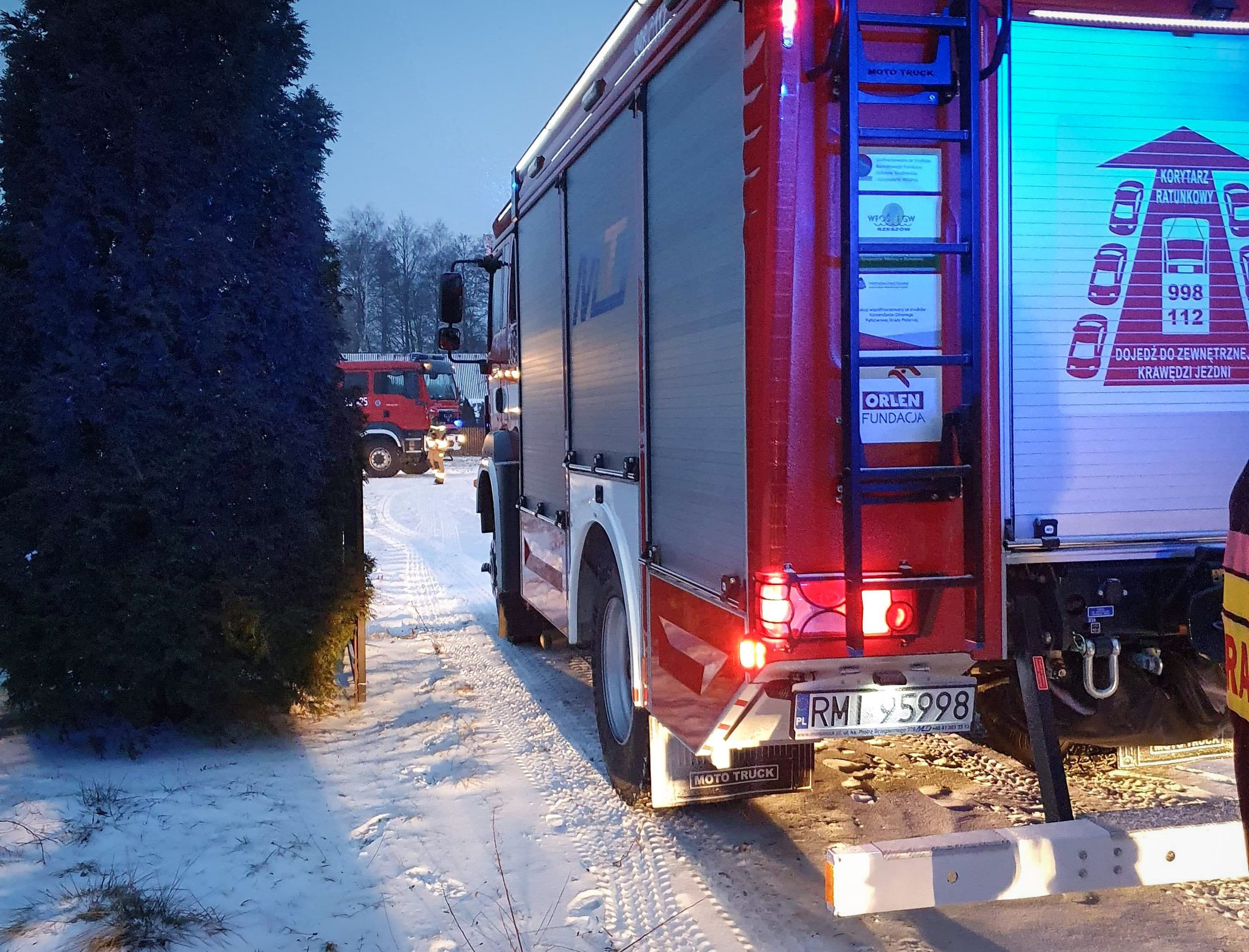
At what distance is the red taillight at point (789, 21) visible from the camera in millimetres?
2914

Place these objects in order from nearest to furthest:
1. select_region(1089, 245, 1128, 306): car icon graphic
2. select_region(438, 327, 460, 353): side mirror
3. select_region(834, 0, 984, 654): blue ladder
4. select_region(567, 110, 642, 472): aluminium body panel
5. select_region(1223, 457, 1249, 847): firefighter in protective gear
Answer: select_region(1223, 457, 1249, 847): firefighter in protective gear
select_region(834, 0, 984, 654): blue ladder
select_region(1089, 245, 1128, 306): car icon graphic
select_region(567, 110, 642, 472): aluminium body panel
select_region(438, 327, 460, 353): side mirror

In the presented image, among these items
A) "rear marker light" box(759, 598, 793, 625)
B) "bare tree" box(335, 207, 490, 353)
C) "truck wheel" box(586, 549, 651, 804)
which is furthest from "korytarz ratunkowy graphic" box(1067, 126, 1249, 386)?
"bare tree" box(335, 207, 490, 353)

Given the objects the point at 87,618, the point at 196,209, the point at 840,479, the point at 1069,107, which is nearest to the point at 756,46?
the point at 1069,107

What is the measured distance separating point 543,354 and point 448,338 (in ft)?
5.73

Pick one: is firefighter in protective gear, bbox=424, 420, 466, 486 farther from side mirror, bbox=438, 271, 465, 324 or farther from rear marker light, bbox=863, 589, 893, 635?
rear marker light, bbox=863, 589, 893, 635

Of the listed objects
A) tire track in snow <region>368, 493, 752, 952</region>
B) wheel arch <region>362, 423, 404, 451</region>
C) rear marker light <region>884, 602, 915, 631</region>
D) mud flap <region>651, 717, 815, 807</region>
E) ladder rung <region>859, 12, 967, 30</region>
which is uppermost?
ladder rung <region>859, 12, 967, 30</region>

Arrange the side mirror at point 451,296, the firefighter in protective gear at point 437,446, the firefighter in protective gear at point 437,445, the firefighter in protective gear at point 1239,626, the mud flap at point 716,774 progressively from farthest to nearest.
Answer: the firefighter in protective gear at point 437,445
the firefighter in protective gear at point 437,446
the side mirror at point 451,296
the mud flap at point 716,774
the firefighter in protective gear at point 1239,626

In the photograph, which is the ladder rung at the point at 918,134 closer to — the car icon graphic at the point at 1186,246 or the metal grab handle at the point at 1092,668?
the car icon graphic at the point at 1186,246

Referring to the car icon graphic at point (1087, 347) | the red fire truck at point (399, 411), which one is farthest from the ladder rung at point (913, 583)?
the red fire truck at point (399, 411)

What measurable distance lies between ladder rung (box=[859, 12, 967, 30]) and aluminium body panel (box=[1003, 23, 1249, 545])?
0.31m

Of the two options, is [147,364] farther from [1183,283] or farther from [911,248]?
[1183,283]

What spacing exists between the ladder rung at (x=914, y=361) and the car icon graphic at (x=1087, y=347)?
1.56 feet

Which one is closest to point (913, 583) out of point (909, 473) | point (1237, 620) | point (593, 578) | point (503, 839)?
point (909, 473)

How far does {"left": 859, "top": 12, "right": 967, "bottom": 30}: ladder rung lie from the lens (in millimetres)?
2887
